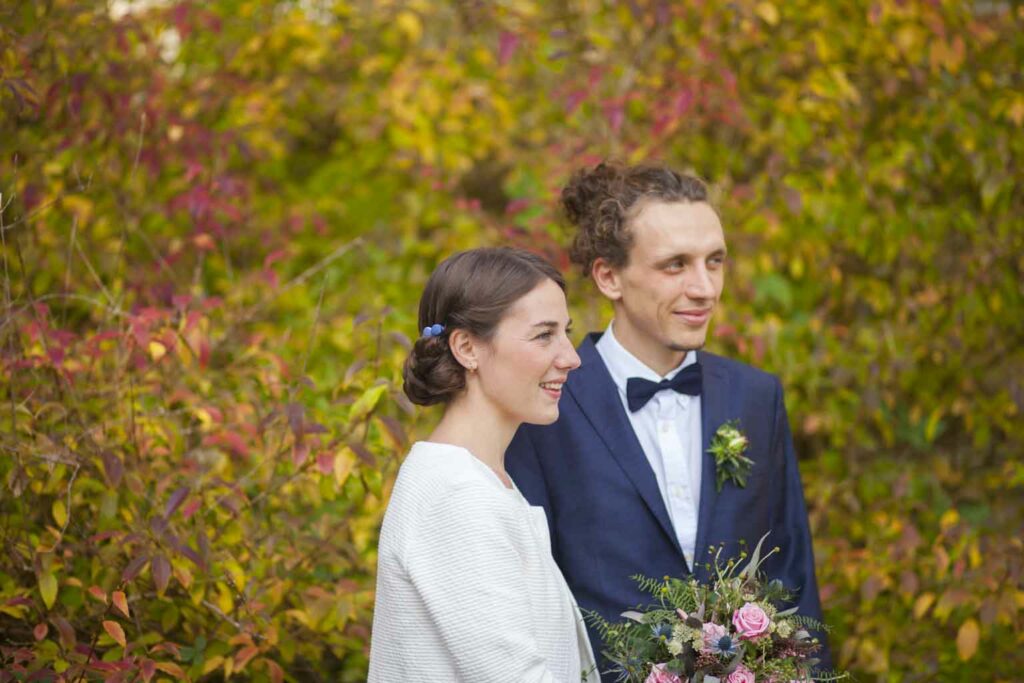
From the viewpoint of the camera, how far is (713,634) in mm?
2479

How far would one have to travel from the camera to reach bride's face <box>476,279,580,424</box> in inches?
98.1

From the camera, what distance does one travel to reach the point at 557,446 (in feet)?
9.71

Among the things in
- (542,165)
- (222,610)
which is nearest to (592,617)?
(222,610)

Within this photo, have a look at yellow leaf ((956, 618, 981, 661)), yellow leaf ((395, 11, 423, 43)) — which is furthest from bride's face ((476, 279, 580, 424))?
yellow leaf ((395, 11, 423, 43))

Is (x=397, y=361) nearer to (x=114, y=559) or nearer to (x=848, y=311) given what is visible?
(x=114, y=559)

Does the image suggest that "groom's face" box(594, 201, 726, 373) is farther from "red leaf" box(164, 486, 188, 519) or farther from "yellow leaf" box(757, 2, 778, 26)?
"yellow leaf" box(757, 2, 778, 26)

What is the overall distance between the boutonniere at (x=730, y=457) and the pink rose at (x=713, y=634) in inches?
22.7

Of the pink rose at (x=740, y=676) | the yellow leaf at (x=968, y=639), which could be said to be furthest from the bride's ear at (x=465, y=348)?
the yellow leaf at (x=968, y=639)

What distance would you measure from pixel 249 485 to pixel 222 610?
0.50 meters

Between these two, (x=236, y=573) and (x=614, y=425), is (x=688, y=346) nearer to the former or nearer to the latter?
(x=614, y=425)

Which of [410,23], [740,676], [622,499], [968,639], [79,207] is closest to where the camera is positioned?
[740,676]

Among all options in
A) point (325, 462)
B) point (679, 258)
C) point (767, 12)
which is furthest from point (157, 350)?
point (767, 12)

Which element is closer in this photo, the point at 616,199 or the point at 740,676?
the point at 740,676

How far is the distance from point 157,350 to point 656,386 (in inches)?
66.9
